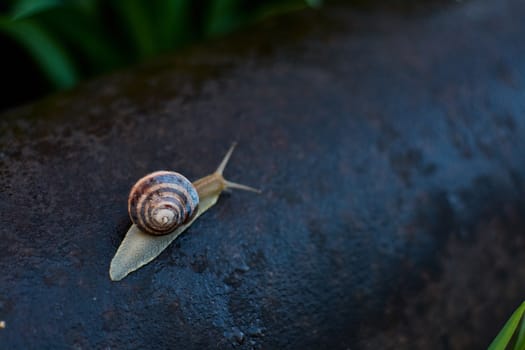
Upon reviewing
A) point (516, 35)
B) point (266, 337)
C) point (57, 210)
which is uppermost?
point (57, 210)

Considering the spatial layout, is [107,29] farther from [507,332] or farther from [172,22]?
[507,332]

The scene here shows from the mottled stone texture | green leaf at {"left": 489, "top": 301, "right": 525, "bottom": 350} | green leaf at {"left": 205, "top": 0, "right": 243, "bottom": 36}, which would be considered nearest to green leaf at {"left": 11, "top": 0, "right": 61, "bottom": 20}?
the mottled stone texture

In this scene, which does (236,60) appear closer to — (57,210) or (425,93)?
(425,93)

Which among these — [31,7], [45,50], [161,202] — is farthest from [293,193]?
[45,50]

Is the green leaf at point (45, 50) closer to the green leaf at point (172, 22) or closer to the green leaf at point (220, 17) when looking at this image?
the green leaf at point (172, 22)

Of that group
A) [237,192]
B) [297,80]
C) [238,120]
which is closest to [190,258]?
[237,192]

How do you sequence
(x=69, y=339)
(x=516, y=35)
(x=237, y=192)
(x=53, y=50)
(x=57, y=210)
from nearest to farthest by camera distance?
(x=69, y=339) < (x=57, y=210) < (x=237, y=192) < (x=516, y=35) < (x=53, y=50)

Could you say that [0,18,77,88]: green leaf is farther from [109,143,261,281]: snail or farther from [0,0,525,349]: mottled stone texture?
[109,143,261,281]: snail
